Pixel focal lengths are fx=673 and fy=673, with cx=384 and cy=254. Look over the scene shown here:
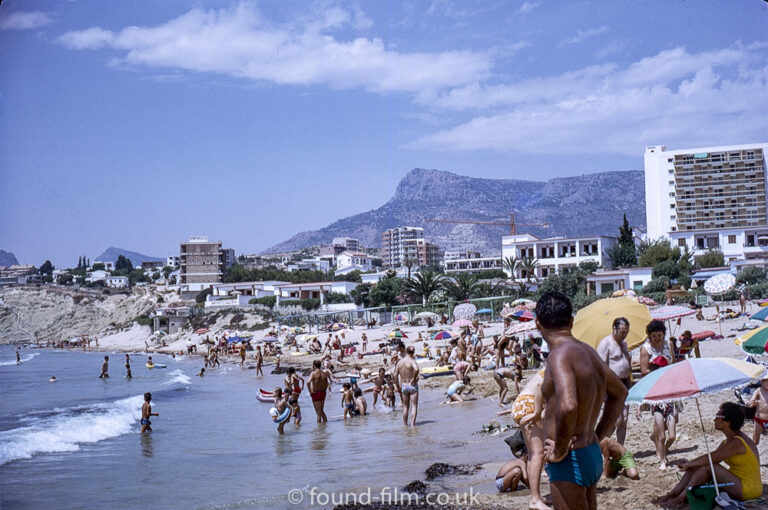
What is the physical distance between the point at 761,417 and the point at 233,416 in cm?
1262

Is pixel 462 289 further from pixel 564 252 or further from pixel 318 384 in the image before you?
pixel 318 384

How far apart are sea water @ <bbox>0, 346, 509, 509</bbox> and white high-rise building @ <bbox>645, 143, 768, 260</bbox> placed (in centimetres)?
7232

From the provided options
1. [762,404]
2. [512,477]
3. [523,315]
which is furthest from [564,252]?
[512,477]

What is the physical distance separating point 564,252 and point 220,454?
196 ft

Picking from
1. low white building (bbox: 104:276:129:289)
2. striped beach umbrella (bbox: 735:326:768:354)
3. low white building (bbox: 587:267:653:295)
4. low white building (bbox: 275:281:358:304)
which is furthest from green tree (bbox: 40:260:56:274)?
striped beach umbrella (bbox: 735:326:768:354)

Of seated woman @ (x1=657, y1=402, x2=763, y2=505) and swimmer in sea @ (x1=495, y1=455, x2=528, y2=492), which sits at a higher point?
seated woman @ (x1=657, y1=402, x2=763, y2=505)

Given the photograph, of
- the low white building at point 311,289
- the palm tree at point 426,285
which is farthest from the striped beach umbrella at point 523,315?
the low white building at point 311,289

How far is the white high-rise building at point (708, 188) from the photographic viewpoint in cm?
7981

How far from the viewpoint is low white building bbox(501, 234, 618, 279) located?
6562cm

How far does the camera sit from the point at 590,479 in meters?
3.13

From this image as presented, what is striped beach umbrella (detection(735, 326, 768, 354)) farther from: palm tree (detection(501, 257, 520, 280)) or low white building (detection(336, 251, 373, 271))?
low white building (detection(336, 251, 373, 271))

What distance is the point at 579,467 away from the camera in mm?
3105

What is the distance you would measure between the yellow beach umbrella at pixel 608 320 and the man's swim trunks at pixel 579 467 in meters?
4.19

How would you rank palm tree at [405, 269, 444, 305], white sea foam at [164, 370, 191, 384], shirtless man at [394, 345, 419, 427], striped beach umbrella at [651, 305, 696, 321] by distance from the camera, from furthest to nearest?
palm tree at [405, 269, 444, 305] → white sea foam at [164, 370, 191, 384] → striped beach umbrella at [651, 305, 696, 321] → shirtless man at [394, 345, 419, 427]
